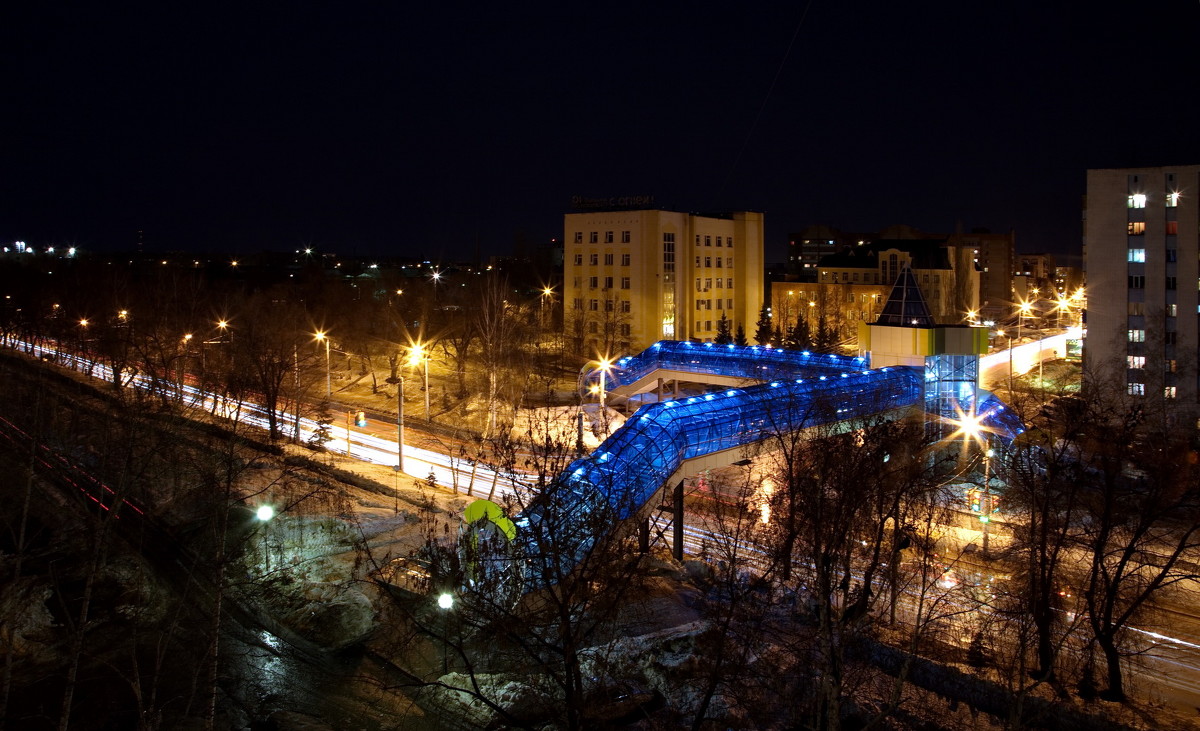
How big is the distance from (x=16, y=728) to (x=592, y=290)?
48489mm

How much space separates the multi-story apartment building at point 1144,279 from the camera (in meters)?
42.3

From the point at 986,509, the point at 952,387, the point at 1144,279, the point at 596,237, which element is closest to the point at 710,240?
the point at 596,237

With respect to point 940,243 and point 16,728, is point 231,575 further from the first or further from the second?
point 940,243

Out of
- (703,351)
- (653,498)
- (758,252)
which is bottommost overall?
(653,498)

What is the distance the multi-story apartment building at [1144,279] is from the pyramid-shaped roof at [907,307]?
1369 centimetres

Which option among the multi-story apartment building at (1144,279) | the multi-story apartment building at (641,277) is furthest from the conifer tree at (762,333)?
the multi-story apartment building at (1144,279)

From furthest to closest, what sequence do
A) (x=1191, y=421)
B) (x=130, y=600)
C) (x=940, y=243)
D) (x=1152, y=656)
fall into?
(x=940, y=243) < (x=1191, y=421) < (x=130, y=600) < (x=1152, y=656)

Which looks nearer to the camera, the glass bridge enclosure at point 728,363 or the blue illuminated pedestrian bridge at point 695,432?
the blue illuminated pedestrian bridge at point 695,432

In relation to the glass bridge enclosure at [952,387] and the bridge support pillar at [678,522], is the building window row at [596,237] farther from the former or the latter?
the bridge support pillar at [678,522]

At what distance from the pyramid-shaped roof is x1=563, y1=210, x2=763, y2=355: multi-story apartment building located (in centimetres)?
2562

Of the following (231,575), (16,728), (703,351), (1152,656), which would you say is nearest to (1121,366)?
(703,351)

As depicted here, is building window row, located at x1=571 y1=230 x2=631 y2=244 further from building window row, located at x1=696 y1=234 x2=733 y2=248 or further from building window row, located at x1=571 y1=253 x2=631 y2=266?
building window row, located at x1=696 y1=234 x2=733 y2=248

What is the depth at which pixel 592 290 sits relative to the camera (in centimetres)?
6334

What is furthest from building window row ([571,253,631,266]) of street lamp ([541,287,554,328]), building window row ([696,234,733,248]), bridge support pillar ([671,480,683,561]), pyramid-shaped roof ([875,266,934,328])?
bridge support pillar ([671,480,683,561])
